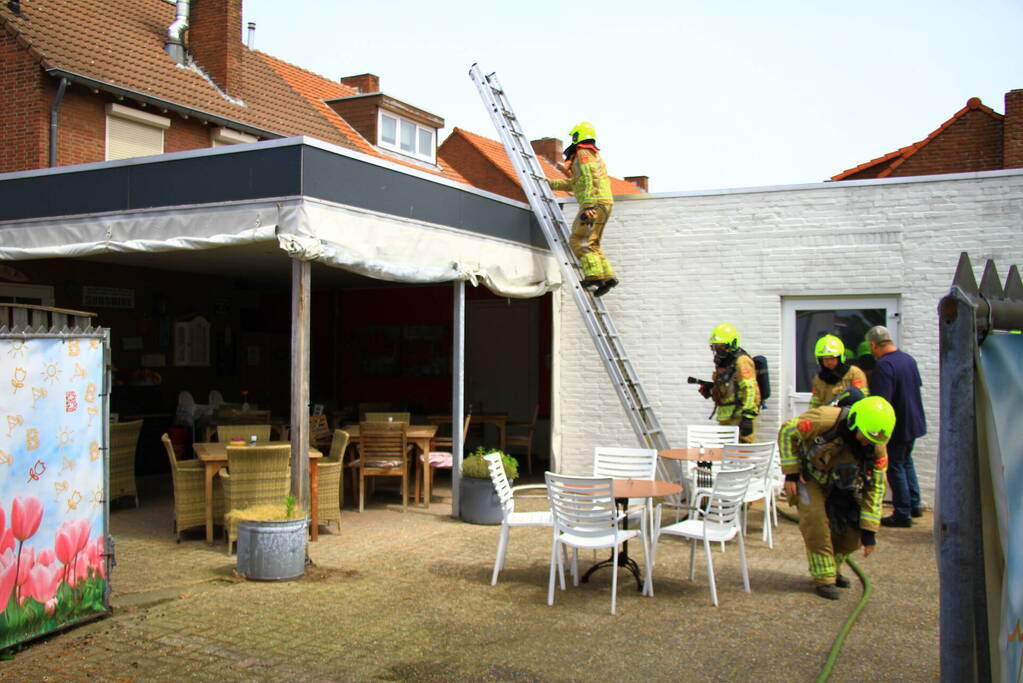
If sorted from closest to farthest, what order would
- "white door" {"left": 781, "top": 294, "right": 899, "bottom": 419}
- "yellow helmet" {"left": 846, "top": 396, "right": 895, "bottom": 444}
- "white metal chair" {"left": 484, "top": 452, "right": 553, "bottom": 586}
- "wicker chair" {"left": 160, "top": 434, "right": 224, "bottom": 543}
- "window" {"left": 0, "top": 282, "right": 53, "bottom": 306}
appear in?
"yellow helmet" {"left": 846, "top": 396, "right": 895, "bottom": 444} < "white metal chair" {"left": 484, "top": 452, "right": 553, "bottom": 586} < "wicker chair" {"left": 160, "top": 434, "right": 224, "bottom": 543} < "white door" {"left": 781, "top": 294, "right": 899, "bottom": 419} < "window" {"left": 0, "top": 282, "right": 53, "bottom": 306}

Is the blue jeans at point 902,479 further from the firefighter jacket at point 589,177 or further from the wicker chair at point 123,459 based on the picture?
the wicker chair at point 123,459

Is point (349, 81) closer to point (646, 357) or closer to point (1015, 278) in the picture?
point (646, 357)

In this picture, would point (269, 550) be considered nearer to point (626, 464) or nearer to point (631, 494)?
point (631, 494)

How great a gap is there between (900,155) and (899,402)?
50.2ft

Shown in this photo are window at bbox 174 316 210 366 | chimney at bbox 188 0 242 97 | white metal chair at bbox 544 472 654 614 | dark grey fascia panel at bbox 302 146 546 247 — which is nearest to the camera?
white metal chair at bbox 544 472 654 614

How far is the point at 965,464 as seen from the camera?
6.48 feet

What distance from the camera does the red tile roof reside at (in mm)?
21297

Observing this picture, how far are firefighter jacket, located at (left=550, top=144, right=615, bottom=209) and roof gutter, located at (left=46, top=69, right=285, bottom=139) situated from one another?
762cm

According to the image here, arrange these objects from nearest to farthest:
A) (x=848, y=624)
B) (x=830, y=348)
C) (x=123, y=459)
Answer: (x=848, y=624), (x=830, y=348), (x=123, y=459)

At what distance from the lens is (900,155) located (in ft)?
72.2

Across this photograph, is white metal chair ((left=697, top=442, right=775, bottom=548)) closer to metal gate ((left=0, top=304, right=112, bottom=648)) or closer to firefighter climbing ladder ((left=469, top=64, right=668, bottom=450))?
firefighter climbing ladder ((left=469, top=64, right=668, bottom=450))

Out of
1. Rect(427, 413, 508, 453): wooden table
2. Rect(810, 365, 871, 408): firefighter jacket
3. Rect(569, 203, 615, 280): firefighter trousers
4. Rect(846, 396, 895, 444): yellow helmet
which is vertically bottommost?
Rect(427, 413, 508, 453): wooden table

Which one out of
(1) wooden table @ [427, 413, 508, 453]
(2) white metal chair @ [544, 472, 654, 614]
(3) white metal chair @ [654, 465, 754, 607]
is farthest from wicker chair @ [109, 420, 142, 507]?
(3) white metal chair @ [654, 465, 754, 607]

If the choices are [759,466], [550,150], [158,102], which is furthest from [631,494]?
[550,150]
